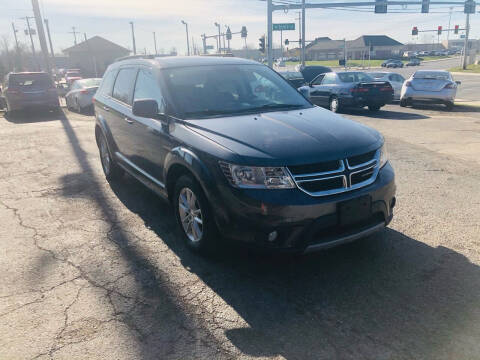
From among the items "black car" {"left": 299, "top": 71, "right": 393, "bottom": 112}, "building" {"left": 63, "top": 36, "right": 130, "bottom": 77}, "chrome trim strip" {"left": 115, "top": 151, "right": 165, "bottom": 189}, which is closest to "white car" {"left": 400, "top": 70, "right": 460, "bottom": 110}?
"black car" {"left": 299, "top": 71, "right": 393, "bottom": 112}

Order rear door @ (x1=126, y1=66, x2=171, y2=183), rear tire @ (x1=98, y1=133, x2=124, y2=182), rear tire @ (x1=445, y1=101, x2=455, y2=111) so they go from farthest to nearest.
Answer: rear tire @ (x1=445, y1=101, x2=455, y2=111), rear tire @ (x1=98, y1=133, x2=124, y2=182), rear door @ (x1=126, y1=66, x2=171, y2=183)

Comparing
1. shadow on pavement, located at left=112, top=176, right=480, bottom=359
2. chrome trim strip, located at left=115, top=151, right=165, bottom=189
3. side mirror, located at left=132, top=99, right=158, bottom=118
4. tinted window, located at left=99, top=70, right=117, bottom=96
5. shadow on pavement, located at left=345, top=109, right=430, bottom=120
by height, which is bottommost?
shadow on pavement, located at left=345, top=109, right=430, bottom=120

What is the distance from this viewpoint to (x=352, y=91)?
1327cm

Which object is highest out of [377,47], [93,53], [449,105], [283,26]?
[283,26]

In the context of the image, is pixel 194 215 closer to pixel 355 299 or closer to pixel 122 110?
pixel 355 299

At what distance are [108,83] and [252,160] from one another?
394cm

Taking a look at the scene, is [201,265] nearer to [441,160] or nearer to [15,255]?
[15,255]

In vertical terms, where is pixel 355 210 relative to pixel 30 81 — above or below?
below

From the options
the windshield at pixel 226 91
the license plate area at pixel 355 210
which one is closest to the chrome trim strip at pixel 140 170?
the windshield at pixel 226 91

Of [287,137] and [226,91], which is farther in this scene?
[226,91]

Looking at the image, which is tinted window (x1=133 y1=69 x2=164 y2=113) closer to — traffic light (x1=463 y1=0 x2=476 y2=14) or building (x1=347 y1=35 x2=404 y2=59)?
traffic light (x1=463 y1=0 x2=476 y2=14)

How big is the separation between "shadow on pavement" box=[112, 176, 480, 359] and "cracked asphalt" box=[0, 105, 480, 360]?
0.01 m

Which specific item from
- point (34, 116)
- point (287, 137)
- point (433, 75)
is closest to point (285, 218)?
point (287, 137)

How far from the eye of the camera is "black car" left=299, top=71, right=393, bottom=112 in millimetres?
13266
